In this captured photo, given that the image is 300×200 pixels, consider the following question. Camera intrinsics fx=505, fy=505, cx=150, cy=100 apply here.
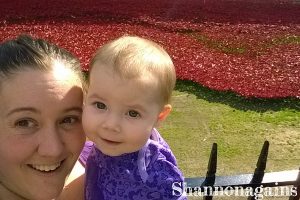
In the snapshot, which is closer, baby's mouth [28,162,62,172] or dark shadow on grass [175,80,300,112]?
baby's mouth [28,162,62,172]

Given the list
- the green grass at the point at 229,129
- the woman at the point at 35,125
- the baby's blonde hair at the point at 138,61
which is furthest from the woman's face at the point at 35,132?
the green grass at the point at 229,129

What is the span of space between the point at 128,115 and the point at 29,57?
487 mm

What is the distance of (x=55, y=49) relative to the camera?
7.59 ft

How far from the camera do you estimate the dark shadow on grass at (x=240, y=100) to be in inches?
340

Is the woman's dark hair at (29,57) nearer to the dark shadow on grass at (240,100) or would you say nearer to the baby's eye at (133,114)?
the baby's eye at (133,114)

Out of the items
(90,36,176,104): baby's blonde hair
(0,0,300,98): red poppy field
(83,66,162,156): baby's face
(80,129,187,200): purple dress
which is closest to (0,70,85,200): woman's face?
(83,66,162,156): baby's face

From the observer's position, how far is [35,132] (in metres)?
2.05

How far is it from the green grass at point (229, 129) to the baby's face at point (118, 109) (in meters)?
3.92

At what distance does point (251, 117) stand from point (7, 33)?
22.2 feet

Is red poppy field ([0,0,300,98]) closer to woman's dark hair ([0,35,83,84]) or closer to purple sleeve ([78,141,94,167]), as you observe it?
purple sleeve ([78,141,94,167])

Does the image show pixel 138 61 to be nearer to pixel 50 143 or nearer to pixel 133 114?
pixel 133 114

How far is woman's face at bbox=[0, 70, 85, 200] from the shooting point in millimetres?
2021

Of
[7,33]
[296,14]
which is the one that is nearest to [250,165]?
[7,33]

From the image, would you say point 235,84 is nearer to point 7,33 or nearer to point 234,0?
point 7,33
